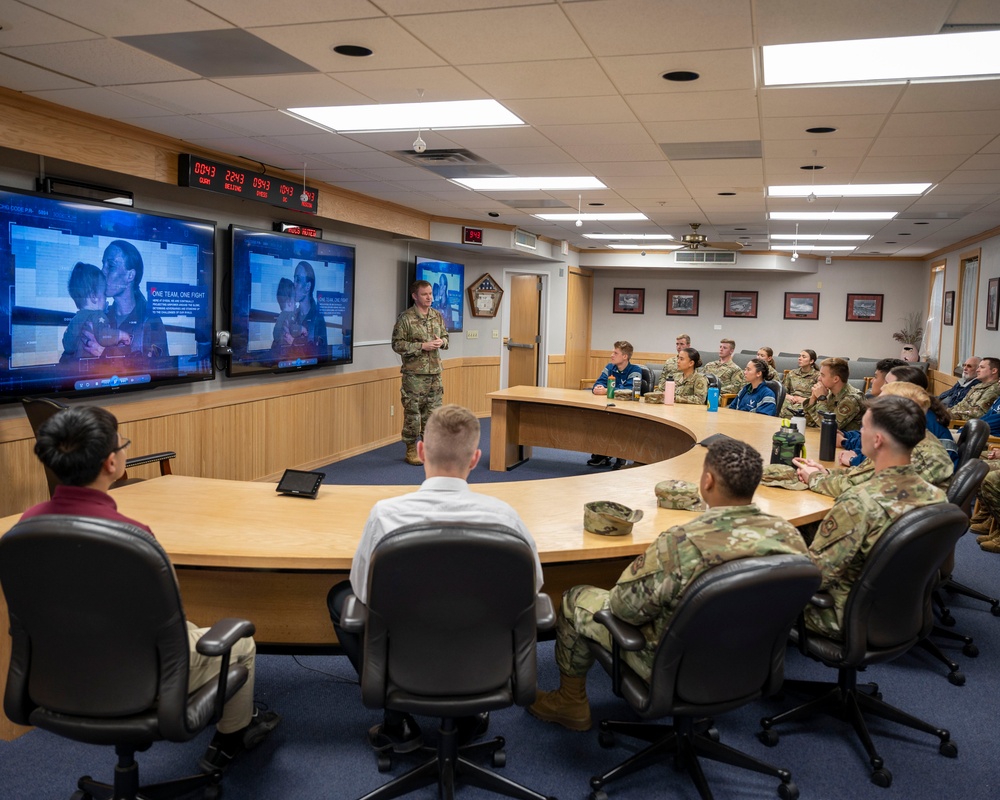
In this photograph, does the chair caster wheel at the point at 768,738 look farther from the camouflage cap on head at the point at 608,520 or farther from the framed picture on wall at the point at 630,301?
the framed picture on wall at the point at 630,301

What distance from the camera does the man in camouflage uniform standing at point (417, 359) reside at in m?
7.37

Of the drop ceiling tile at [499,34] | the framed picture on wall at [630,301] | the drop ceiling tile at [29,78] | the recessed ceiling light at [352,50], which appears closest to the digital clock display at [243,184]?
the drop ceiling tile at [29,78]

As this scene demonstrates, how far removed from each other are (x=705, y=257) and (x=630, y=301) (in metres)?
2.49

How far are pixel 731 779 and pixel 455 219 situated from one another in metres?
7.28

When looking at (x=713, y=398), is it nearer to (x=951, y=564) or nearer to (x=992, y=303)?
(x=951, y=564)

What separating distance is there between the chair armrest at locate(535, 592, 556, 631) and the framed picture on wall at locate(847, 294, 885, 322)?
12.6 meters

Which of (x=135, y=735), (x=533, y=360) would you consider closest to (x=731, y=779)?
(x=135, y=735)

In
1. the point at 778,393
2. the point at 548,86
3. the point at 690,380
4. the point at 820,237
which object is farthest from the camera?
the point at 820,237

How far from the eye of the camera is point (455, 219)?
8.88 meters

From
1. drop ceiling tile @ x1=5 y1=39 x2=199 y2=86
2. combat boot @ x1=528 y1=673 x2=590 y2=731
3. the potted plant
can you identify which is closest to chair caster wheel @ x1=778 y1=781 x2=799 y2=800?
combat boot @ x1=528 y1=673 x2=590 y2=731

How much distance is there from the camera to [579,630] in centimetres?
248

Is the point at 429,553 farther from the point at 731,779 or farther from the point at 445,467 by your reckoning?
the point at 731,779

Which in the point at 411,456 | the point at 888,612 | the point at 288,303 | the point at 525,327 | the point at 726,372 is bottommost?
the point at 411,456

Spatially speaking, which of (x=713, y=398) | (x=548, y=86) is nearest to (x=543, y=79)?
(x=548, y=86)
